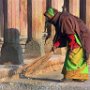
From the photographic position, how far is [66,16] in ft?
37.7

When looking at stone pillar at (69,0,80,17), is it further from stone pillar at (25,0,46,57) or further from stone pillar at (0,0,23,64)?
stone pillar at (0,0,23,64)

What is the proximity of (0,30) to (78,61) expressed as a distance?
1159 cm

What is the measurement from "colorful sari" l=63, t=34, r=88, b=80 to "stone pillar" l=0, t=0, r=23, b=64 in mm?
2985

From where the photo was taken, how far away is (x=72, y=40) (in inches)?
457

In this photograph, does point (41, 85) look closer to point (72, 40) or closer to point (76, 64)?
point (76, 64)

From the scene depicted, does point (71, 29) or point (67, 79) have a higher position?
point (71, 29)

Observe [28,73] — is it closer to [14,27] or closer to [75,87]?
[75,87]

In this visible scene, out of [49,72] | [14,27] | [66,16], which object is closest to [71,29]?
[66,16]

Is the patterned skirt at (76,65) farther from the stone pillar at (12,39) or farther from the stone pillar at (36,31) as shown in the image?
the stone pillar at (36,31)

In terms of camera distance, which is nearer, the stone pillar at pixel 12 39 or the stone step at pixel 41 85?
the stone step at pixel 41 85

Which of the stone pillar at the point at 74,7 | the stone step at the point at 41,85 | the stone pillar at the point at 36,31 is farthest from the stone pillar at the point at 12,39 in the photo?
the stone step at the point at 41,85

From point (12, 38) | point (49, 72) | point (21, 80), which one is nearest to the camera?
point (21, 80)

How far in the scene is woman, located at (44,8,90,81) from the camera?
37.5 ft

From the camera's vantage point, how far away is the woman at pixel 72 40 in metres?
11.4
